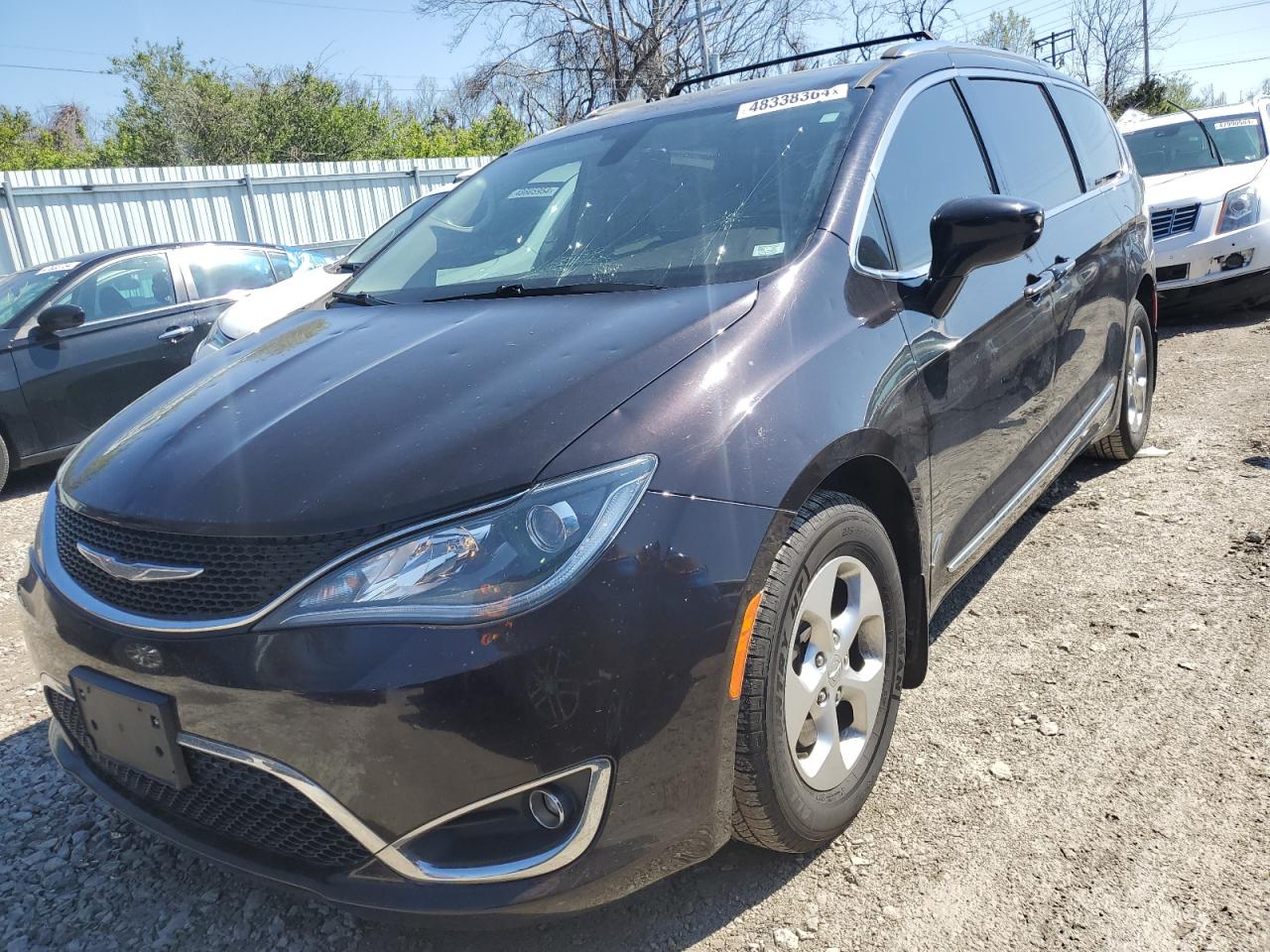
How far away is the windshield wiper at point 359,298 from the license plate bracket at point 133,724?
1.34m

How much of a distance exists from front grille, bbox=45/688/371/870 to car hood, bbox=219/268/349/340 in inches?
A: 162

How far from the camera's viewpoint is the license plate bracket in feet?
5.62

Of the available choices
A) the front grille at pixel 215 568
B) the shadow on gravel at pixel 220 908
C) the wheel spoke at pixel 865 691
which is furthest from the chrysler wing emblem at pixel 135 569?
the wheel spoke at pixel 865 691

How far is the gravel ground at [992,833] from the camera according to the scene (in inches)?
76.8

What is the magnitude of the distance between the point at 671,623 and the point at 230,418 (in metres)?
Result: 1.10

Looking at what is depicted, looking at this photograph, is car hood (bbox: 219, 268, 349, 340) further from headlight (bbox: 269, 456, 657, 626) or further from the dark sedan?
headlight (bbox: 269, 456, 657, 626)

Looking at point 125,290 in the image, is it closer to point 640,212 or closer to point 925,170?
point 640,212

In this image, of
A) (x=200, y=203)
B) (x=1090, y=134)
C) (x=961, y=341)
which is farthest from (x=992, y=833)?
(x=200, y=203)

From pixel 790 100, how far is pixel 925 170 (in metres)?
0.43

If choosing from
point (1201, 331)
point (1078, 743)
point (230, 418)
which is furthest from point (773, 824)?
point (1201, 331)

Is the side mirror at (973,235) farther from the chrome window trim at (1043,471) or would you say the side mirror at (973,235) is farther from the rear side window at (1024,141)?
the rear side window at (1024,141)

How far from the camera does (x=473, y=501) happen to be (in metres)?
1.62

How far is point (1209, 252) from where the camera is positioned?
7512 mm

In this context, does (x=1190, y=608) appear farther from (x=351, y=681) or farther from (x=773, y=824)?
(x=351, y=681)
